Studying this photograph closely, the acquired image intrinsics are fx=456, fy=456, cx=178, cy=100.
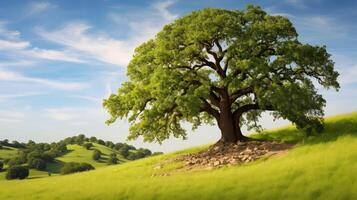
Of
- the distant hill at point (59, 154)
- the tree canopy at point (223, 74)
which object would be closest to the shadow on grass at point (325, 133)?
the tree canopy at point (223, 74)

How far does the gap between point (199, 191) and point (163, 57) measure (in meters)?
20.7

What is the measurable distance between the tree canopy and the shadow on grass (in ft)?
4.70

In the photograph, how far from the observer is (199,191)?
25.5 metres

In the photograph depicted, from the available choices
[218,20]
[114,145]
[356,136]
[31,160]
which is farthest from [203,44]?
[114,145]

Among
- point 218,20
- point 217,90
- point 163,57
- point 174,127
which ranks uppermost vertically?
point 218,20

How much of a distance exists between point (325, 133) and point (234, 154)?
8.29 metres

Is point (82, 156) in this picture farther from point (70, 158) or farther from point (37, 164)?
point (37, 164)

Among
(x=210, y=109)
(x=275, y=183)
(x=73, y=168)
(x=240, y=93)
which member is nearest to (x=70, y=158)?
(x=73, y=168)

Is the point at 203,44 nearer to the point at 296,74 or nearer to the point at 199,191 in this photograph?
the point at 296,74

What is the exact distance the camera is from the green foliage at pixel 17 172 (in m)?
103

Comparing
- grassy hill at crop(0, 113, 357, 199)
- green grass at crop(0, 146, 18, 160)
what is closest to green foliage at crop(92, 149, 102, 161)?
green grass at crop(0, 146, 18, 160)

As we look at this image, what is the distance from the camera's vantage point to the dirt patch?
3716 centimetres

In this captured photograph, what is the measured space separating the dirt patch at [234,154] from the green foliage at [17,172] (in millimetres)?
69498

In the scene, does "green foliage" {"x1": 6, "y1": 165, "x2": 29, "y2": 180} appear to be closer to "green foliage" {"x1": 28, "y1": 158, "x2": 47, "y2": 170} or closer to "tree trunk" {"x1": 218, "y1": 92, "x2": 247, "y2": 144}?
"green foliage" {"x1": 28, "y1": 158, "x2": 47, "y2": 170}
